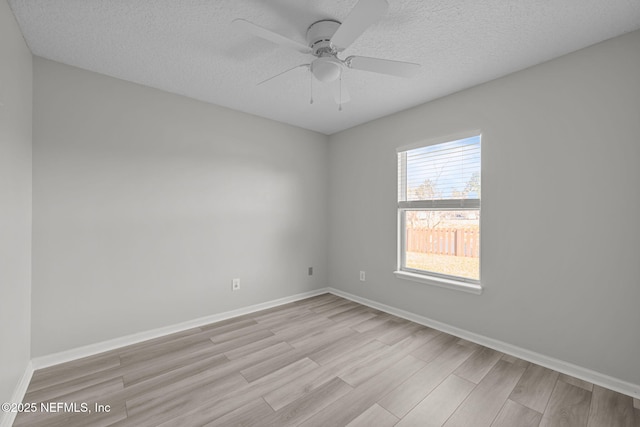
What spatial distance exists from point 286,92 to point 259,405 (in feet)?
8.73

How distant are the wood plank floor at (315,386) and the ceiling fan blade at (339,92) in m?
2.19

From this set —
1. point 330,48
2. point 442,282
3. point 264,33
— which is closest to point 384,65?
point 330,48

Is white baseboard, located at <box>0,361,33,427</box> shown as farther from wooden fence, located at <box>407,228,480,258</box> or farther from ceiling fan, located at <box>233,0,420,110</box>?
wooden fence, located at <box>407,228,480,258</box>

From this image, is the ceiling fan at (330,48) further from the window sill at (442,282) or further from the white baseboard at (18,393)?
the white baseboard at (18,393)

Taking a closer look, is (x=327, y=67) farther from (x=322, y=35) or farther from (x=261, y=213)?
(x=261, y=213)

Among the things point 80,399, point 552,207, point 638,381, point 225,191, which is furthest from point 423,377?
point 225,191

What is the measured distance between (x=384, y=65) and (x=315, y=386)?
2.28m

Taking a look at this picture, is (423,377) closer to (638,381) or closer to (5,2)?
(638,381)

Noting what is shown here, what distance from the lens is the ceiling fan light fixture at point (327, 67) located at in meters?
1.82

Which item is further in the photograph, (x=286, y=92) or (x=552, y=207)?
(x=286, y=92)

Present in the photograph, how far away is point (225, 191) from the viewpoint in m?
3.17

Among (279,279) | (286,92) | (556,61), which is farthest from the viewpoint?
(279,279)

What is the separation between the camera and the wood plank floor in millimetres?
1648

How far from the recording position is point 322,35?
1778 mm
